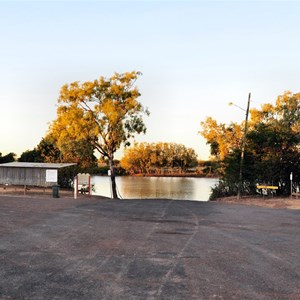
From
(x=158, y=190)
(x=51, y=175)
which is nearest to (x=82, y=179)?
(x=51, y=175)

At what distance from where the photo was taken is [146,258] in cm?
1012

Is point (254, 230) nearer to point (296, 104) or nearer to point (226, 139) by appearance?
point (226, 139)

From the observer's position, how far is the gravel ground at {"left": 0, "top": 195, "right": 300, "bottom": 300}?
7586mm

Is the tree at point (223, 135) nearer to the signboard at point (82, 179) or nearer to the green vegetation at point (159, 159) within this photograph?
the signboard at point (82, 179)

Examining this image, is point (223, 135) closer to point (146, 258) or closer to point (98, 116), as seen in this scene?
point (98, 116)

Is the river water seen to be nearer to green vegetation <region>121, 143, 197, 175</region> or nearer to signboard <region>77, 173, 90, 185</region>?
signboard <region>77, 173, 90, 185</region>

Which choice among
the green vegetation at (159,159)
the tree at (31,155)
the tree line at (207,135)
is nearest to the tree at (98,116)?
the tree line at (207,135)

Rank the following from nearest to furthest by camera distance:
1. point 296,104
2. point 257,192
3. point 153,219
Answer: point 153,219 → point 257,192 → point 296,104

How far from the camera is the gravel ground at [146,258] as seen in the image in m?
7.59

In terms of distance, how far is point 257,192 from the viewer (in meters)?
37.3

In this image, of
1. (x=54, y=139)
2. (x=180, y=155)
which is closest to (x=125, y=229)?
(x=54, y=139)

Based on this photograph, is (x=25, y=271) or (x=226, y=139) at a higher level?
(x=226, y=139)

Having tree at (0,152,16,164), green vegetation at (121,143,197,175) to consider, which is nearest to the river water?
tree at (0,152,16,164)

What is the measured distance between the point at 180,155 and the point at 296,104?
302 ft
